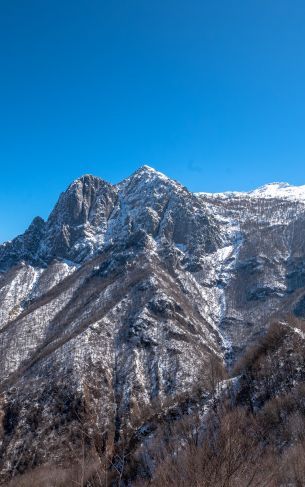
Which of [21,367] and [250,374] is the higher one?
[21,367]

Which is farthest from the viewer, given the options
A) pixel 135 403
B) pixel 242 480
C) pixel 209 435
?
pixel 135 403

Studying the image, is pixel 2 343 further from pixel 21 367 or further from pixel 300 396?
pixel 300 396

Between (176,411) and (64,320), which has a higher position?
(64,320)

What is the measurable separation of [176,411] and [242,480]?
1698 inches

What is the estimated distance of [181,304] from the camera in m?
199

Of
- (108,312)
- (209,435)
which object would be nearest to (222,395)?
(209,435)

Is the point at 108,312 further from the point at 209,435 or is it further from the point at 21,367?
the point at 209,435

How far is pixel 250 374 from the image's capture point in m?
67.2

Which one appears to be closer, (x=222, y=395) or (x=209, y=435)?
(x=209, y=435)

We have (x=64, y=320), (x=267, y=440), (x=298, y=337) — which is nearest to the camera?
(x=267, y=440)

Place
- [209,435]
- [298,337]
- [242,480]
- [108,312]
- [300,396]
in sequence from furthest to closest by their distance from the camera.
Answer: [108,312] → [298,337] → [300,396] → [209,435] → [242,480]

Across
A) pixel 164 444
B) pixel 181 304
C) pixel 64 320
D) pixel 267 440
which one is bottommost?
pixel 267 440

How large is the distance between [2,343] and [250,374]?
142855mm

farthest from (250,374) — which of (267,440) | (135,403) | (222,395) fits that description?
(135,403)
